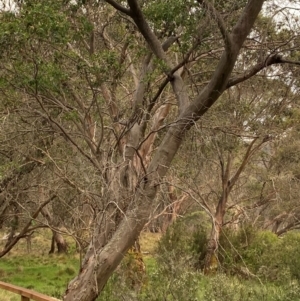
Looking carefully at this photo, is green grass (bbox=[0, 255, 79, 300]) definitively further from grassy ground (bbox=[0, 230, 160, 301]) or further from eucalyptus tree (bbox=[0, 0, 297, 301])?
eucalyptus tree (bbox=[0, 0, 297, 301])

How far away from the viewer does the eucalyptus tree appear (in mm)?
7738

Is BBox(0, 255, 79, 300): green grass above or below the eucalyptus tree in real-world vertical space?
below

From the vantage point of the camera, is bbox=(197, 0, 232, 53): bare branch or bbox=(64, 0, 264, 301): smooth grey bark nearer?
bbox=(197, 0, 232, 53): bare branch

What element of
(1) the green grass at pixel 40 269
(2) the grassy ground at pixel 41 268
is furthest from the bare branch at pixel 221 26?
(1) the green grass at pixel 40 269

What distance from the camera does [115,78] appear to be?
377 inches

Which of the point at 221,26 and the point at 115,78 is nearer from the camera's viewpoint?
the point at 221,26

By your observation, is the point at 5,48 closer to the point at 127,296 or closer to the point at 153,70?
the point at 153,70

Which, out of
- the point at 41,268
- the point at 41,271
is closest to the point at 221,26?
the point at 41,271

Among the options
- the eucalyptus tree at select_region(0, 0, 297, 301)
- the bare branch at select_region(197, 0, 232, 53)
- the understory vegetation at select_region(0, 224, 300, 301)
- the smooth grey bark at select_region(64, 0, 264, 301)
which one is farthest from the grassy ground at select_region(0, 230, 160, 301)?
the bare branch at select_region(197, 0, 232, 53)

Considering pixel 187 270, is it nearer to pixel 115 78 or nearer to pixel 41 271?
pixel 115 78

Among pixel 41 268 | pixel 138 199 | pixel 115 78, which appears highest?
pixel 115 78

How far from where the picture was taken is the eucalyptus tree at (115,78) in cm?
774

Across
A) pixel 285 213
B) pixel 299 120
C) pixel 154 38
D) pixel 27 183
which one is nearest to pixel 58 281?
pixel 27 183

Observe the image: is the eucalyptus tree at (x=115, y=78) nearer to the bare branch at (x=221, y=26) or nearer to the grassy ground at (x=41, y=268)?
the bare branch at (x=221, y=26)
